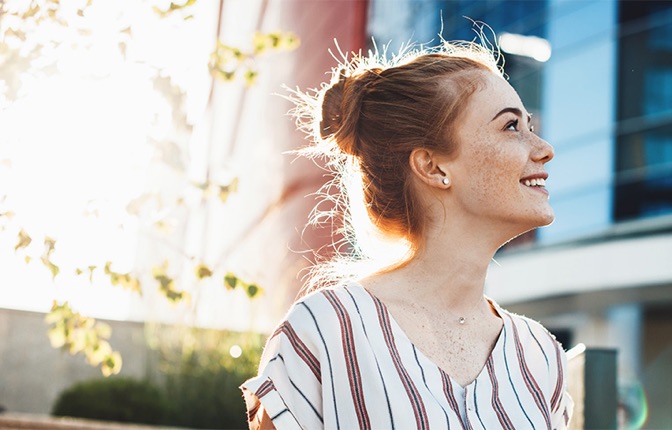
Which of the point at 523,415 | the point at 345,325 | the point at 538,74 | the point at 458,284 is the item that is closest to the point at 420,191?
the point at 458,284

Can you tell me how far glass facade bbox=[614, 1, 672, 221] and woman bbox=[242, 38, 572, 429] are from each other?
12.5 m

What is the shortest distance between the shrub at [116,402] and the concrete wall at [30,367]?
73.8 inches

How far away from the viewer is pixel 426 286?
224 cm

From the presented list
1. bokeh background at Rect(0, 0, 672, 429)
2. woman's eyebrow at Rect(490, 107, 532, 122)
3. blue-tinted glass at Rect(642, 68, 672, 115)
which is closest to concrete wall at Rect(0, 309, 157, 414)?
bokeh background at Rect(0, 0, 672, 429)

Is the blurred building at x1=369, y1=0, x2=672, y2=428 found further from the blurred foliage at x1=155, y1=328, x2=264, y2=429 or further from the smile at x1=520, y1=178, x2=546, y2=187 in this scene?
the smile at x1=520, y1=178, x2=546, y2=187

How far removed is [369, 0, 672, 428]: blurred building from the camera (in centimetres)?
1421

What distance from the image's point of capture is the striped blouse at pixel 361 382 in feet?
6.58

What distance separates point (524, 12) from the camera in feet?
53.9

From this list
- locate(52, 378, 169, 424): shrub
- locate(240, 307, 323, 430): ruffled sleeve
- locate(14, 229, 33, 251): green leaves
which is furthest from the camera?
locate(52, 378, 169, 424): shrub

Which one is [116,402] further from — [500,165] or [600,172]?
[600,172]

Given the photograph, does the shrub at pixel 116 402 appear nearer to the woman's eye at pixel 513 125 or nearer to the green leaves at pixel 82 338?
the green leaves at pixel 82 338

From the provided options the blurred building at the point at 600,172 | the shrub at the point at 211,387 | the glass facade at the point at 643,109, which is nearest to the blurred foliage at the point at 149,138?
the shrub at the point at 211,387

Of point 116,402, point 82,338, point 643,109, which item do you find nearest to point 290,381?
point 82,338

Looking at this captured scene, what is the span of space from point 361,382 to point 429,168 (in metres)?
0.53
